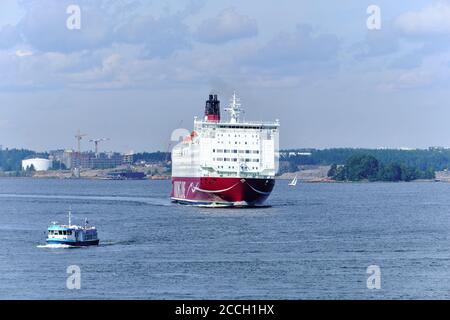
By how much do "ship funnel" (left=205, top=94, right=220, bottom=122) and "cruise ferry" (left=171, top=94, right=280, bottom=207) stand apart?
3.32 metres

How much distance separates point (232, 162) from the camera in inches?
3930

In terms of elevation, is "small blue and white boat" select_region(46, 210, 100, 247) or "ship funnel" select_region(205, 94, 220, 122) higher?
"ship funnel" select_region(205, 94, 220, 122)

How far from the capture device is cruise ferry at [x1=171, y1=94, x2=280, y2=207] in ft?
320

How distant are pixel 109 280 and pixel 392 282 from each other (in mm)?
12806

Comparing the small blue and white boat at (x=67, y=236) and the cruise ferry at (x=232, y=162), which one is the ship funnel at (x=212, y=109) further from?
the small blue and white boat at (x=67, y=236)

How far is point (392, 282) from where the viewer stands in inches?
1954

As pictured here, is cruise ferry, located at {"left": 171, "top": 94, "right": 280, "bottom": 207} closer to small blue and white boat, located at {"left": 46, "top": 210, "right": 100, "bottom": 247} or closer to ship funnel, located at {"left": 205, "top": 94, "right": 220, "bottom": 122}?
ship funnel, located at {"left": 205, "top": 94, "right": 220, "bottom": 122}

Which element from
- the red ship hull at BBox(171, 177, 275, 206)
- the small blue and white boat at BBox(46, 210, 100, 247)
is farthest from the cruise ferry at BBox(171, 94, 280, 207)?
the small blue and white boat at BBox(46, 210, 100, 247)

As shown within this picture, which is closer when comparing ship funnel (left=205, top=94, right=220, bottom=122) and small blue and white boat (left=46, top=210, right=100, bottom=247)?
Answer: small blue and white boat (left=46, top=210, right=100, bottom=247)

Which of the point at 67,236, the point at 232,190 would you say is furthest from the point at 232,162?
the point at 67,236

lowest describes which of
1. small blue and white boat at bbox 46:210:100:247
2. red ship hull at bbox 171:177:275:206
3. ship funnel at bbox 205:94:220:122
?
small blue and white boat at bbox 46:210:100:247

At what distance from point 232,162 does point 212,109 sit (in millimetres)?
14811

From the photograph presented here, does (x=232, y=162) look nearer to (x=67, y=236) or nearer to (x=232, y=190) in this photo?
(x=232, y=190)

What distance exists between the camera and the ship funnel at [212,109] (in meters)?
112
